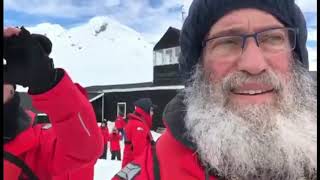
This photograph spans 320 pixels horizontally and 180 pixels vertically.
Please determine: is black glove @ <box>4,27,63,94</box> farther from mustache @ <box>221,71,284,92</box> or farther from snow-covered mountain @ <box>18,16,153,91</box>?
snow-covered mountain @ <box>18,16,153,91</box>

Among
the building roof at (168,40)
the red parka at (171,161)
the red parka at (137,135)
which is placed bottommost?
the red parka at (137,135)

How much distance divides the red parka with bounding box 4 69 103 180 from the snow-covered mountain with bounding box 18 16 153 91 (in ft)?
107

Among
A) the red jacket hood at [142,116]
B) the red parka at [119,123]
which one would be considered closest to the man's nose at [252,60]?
the red jacket hood at [142,116]

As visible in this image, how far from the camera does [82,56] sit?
76.9 metres

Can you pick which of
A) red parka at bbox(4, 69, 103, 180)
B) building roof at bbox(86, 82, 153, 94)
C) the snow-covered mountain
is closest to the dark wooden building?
building roof at bbox(86, 82, 153, 94)

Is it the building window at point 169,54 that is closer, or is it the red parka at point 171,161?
the red parka at point 171,161

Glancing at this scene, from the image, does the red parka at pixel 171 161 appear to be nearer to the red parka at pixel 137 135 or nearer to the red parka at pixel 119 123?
the red parka at pixel 137 135

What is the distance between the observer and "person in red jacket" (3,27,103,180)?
150 centimetres

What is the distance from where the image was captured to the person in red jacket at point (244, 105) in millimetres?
1442

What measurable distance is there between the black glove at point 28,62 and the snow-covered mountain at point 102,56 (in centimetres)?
3307

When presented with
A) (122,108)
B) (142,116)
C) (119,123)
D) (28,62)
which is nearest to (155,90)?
(122,108)

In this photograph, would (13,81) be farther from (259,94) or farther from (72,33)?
(72,33)

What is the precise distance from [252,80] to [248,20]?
0.23m

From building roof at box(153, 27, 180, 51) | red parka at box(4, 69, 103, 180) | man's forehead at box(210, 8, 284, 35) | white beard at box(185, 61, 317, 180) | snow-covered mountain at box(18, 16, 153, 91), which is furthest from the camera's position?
snow-covered mountain at box(18, 16, 153, 91)
